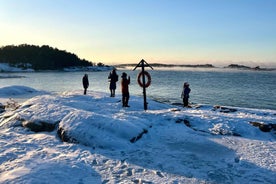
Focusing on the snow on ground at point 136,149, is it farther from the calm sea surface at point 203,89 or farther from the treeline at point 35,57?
the treeline at point 35,57

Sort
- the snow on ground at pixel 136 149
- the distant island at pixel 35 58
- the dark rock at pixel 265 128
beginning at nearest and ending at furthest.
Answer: the snow on ground at pixel 136 149
the dark rock at pixel 265 128
the distant island at pixel 35 58

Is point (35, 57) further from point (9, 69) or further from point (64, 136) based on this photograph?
point (64, 136)

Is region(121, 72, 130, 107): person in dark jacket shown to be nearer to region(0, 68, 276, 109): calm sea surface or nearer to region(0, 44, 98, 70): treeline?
region(0, 68, 276, 109): calm sea surface

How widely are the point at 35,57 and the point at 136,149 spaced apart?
171m

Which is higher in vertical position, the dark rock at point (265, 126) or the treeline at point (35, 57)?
the treeline at point (35, 57)

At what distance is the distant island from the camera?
170m

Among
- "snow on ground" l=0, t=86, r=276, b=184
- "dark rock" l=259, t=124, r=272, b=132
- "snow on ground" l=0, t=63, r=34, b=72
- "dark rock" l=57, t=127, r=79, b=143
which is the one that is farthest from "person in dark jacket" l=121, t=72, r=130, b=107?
"snow on ground" l=0, t=63, r=34, b=72

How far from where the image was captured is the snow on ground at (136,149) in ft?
33.6

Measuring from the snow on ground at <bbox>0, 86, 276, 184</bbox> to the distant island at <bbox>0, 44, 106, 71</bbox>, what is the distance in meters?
159

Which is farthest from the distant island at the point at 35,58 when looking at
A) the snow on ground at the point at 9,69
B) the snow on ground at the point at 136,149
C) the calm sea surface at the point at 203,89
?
the snow on ground at the point at 136,149

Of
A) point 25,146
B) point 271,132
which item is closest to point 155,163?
point 25,146

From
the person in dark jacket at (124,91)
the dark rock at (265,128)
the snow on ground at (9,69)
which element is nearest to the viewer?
the dark rock at (265,128)

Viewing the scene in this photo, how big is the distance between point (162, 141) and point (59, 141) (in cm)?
451

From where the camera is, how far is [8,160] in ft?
37.4
